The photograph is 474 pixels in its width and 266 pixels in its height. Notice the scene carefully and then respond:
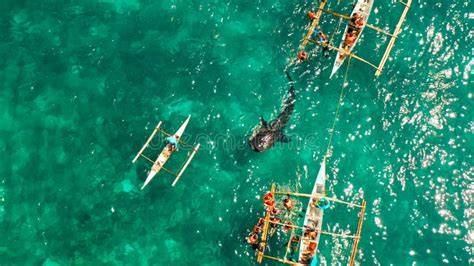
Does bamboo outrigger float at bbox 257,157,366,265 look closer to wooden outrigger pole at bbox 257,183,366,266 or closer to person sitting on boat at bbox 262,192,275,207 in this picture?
wooden outrigger pole at bbox 257,183,366,266

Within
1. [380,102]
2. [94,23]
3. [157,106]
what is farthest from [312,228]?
[94,23]

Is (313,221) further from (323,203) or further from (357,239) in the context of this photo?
(357,239)

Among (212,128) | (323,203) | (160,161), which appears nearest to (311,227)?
(323,203)

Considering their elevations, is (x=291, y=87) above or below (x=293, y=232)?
above

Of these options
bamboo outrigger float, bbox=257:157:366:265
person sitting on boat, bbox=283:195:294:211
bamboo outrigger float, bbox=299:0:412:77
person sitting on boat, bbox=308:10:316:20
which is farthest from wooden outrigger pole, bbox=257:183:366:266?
person sitting on boat, bbox=308:10:316:20

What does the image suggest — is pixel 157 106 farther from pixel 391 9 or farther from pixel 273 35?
pixel 391 9

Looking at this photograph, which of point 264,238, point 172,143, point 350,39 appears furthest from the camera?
point 350,39

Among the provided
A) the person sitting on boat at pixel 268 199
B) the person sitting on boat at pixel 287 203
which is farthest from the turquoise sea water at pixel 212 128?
the person sitting on boat at pixel 287 203
